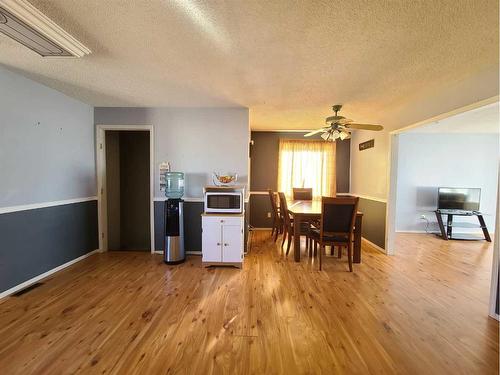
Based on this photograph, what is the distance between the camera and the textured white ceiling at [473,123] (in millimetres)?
3374

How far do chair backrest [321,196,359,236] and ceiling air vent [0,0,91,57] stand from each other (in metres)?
2.93

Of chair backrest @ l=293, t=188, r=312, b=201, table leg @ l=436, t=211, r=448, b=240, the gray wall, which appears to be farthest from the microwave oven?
table leg @ l=436, t=211, r=448, b=240

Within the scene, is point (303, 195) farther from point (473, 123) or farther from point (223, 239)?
point (473, 123)

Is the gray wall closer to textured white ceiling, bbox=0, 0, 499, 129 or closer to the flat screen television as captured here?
the flat screen television

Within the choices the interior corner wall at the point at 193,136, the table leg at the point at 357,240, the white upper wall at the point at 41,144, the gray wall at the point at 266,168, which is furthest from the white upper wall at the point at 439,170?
the white upper wall at the point at 41,144

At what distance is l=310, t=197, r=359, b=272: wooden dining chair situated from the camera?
288cm

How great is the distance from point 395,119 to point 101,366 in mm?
4495

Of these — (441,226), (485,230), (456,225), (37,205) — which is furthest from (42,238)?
(485,230)

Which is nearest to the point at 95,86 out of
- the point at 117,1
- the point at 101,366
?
the point at 117,1

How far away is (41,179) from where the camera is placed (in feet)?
8.65

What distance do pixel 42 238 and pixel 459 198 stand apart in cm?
736

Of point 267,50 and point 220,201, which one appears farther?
point 220,201

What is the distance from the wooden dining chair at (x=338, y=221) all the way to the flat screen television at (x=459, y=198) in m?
3.39

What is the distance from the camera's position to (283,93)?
2838 millimetres
